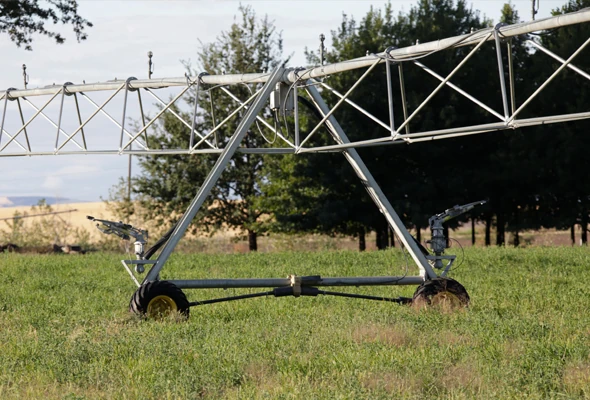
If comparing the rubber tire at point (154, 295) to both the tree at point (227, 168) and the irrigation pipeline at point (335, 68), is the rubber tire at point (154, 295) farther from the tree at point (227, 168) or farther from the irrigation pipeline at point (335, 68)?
the tree at point (227, 168)

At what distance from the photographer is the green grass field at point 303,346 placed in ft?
20.4

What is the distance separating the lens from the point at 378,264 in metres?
16.5

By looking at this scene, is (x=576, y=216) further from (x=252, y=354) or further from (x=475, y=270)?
(x=252, y=354)

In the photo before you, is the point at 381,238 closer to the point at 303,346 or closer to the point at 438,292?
the point at 438,292

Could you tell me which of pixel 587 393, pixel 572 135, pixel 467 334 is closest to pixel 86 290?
pixel 467 334

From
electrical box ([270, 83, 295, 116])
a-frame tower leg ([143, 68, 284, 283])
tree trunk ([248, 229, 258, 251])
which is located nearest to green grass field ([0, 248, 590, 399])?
a-frame tower leg ([143, 68, 284, 283])

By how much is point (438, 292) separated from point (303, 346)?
2.75 meters

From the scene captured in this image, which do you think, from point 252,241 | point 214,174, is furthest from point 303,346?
point 252,241

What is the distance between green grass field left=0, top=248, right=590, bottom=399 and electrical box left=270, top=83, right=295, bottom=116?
2.59m

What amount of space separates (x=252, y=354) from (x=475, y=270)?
28.6 ft

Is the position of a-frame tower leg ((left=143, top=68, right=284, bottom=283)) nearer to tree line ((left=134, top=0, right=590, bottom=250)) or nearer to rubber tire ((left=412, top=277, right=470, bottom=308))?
rubber tire ((left=412, top=277, right=470, bottom=308))

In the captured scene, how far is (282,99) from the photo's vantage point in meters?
10.9

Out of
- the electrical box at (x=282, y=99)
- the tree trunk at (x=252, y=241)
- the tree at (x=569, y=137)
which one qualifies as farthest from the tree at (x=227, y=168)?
the electrical box at (x=282, y=99)

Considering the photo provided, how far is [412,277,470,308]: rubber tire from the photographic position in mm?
9977
